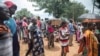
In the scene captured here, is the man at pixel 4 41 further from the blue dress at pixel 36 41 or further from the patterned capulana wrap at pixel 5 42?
the blue dress at pixel 36 41

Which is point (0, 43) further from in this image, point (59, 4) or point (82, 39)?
point (59, 4)

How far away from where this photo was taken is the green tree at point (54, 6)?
131 ft

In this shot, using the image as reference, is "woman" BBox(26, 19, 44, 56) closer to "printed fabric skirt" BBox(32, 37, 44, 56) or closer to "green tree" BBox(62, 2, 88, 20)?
"printed fabric skirt" BBox(32, 37, 44, 56)

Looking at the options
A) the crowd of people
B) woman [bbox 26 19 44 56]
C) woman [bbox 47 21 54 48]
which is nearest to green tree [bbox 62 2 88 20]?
woman [bbox 47 21 54 48]

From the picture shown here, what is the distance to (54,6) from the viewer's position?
40.7 meters

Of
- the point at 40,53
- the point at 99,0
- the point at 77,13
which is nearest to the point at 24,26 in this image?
the point at 40,53

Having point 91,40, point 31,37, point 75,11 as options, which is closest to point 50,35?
point 31,37

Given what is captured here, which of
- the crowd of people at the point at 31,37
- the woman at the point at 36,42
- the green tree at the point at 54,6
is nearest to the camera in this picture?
the crowd of people at the point at 31,37

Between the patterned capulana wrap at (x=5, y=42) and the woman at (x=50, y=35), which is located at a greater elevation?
the patterned capulana wrap at (x=5, y=42)

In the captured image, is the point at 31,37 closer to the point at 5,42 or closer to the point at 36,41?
the point at 36,41

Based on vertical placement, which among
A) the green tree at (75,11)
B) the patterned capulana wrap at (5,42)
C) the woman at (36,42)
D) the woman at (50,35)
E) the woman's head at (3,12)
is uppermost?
the woman's head at (3,12)

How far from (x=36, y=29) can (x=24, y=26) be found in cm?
668

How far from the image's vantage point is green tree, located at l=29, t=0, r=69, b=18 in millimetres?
39812

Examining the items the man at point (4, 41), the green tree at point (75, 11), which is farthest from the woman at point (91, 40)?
the green tree at point (75, 11)
